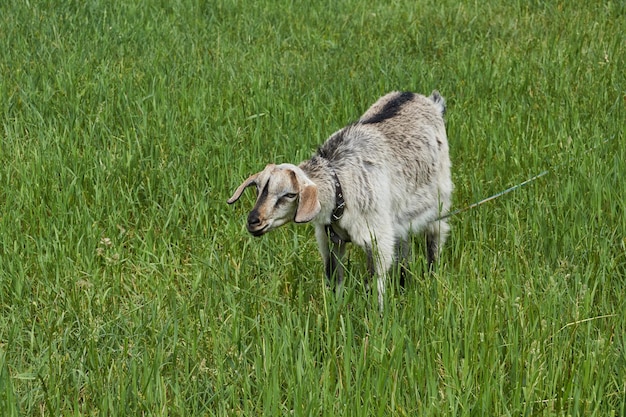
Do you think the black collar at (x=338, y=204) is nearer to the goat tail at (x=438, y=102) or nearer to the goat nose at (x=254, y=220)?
the goat nose at (x=254, y=220)

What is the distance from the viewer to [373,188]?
4465 millimetres

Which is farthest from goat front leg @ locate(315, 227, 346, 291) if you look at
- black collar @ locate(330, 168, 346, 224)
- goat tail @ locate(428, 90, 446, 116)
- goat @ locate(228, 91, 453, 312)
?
goat tail @ locate(428, 90, 446, 116)

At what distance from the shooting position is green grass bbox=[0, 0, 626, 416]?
11.0ft

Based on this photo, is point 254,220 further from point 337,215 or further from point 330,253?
point 330,253

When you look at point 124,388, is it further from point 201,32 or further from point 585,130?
point 201,32

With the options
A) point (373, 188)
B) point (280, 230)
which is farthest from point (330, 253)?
point (280, 230)

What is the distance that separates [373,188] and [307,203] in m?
A: 0.70

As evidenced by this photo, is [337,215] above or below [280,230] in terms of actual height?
above

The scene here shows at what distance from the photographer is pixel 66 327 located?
407 cm

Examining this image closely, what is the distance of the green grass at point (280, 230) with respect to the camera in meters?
3.36

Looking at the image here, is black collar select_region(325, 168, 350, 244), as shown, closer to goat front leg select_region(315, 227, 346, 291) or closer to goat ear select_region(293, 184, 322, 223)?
goat front leg select_region(315, 227, 346, 291)

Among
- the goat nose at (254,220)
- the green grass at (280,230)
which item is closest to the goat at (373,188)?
the goat nose at (254,220)

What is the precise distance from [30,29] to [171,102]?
89.0 inches

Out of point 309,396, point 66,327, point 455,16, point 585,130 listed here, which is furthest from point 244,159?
point 455,16
